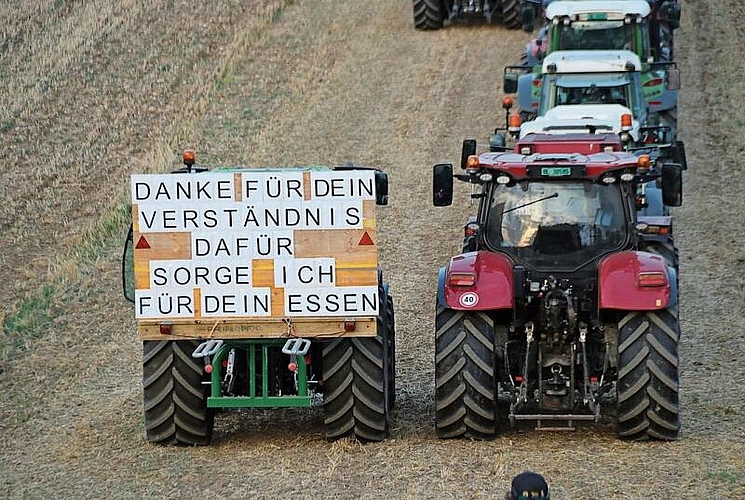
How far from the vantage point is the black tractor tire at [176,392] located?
10.0 meters

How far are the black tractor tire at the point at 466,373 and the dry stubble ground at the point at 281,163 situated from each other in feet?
0.65

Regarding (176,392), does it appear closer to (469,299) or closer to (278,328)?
(278,328)

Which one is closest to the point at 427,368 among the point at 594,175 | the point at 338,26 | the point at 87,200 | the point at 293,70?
the point at 594,175

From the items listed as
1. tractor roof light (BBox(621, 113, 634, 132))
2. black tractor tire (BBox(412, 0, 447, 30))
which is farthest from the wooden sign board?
black tractor tire (BBox(412, 0, 447, 30))

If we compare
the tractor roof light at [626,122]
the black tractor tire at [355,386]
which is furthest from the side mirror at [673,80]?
the black tractor tire at [355,386]

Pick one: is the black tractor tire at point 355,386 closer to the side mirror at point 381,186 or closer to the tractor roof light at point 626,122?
the side mirror at point 381,186

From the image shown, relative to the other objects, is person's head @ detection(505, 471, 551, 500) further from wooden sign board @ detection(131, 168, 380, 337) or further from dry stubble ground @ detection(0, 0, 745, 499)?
wooden sign board @ detection(131, 168, 380, 337)

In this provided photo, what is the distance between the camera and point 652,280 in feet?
31.6

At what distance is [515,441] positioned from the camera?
392 inches

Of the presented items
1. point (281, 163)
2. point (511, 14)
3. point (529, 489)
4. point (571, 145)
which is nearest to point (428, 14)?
point (511, 14)

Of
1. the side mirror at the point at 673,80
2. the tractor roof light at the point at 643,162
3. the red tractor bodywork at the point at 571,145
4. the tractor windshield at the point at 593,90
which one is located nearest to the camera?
the tractor roof light at the point at 643,162

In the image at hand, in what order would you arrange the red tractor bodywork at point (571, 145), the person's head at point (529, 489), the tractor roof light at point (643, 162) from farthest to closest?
1. the red tractor bodywork at point (571, 145)
2. the tractor roof light at point (643, 162)
3. the person's head at point (529, 489)

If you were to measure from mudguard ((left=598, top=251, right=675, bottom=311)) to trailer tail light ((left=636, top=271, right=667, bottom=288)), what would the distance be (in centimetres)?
2

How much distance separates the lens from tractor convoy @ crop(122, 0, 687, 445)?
9.69m
